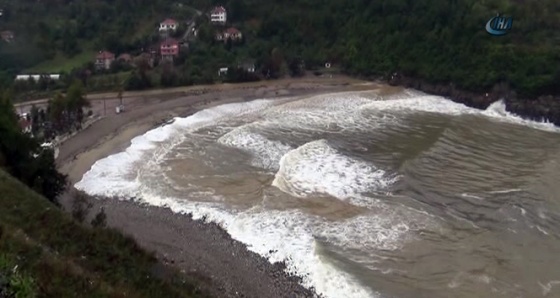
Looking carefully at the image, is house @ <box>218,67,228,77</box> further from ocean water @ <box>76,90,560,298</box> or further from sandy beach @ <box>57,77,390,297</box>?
ocean water @ <box>76,90,560,298</box>

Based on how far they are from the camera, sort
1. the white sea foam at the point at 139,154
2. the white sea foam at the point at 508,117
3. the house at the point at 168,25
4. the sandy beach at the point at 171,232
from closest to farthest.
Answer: the sandy beach at the point at 171,232, the white sea foam at the point at 139,154, the white sea foam at the point at 508,117, the house at the point at 168,25

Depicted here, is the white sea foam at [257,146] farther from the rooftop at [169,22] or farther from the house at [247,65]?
the rooftop at [169,22]

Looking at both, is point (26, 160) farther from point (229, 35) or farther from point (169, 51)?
point (229, 35)

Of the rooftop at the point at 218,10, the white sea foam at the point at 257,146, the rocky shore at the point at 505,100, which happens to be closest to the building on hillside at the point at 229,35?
the rooftop at the point at 218,10

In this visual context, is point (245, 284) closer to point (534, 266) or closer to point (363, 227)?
point (363, 227)

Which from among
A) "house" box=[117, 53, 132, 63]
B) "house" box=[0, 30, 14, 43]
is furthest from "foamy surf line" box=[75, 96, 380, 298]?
"house" box=[0, 30, 14, 43]
